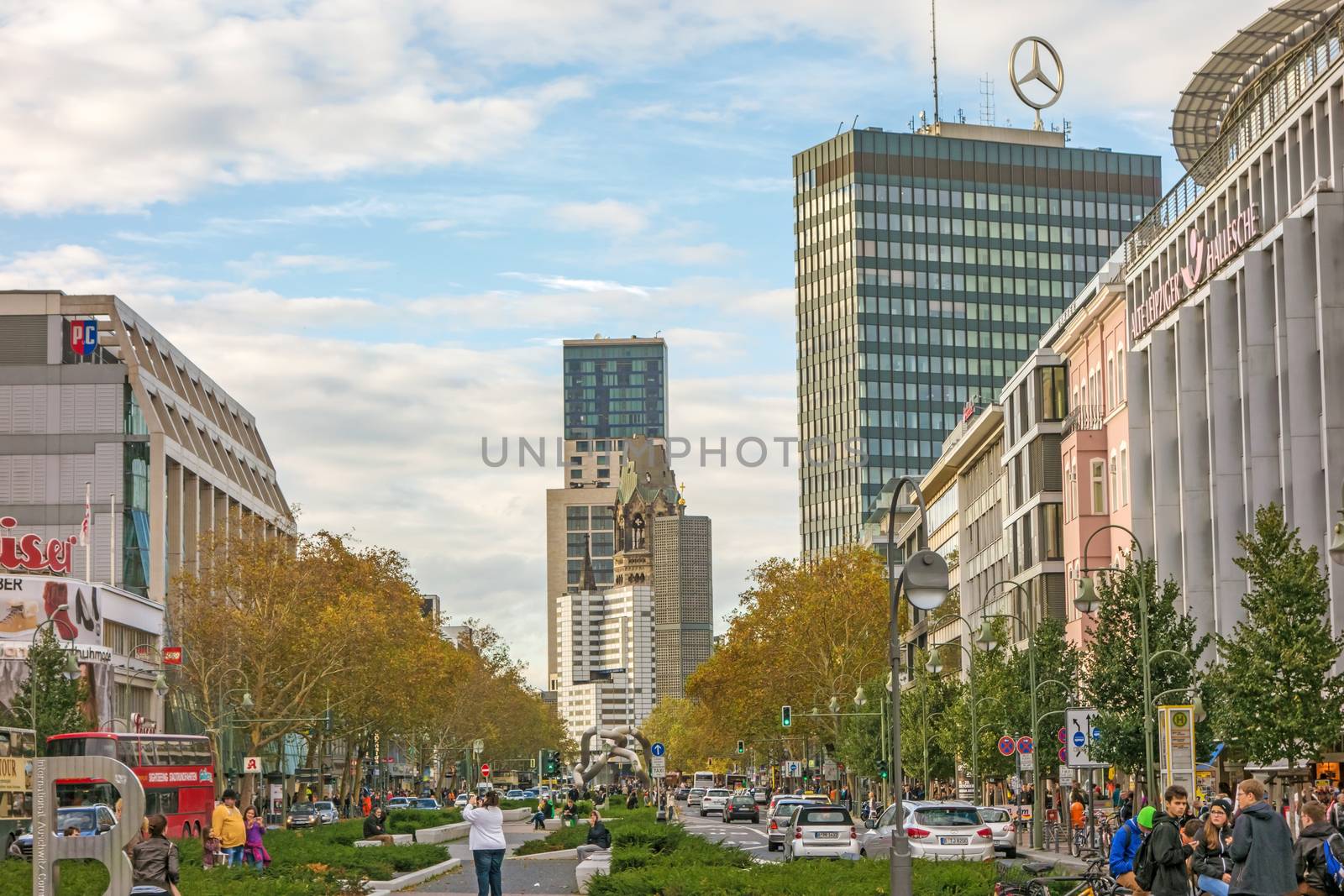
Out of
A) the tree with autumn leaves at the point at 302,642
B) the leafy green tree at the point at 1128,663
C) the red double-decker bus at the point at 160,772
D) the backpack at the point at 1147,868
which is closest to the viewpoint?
the backpack at the point at 1147,868

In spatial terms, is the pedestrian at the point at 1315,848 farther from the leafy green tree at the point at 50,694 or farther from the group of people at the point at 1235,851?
the leafy green tree at the point at 50,694

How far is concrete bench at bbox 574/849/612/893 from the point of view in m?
35.0

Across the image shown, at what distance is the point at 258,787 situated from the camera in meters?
119

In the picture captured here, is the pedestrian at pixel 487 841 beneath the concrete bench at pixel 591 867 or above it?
above

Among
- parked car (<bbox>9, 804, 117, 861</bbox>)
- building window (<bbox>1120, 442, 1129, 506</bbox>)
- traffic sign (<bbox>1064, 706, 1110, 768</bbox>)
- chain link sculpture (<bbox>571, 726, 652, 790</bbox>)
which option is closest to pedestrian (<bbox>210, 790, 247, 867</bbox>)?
parked car (<bbox>9, 804, 117, 861</bbox>)

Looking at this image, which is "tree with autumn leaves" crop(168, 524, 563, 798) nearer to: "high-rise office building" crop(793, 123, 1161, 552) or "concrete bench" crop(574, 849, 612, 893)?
"concrete bench" crop(574, 849, 612, 893)

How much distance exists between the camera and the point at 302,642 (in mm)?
84750

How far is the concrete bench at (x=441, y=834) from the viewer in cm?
5844

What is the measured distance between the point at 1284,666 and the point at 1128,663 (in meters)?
10.4

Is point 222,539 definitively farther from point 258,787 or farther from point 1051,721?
point 1051,721

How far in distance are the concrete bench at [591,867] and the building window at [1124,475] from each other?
39.7m

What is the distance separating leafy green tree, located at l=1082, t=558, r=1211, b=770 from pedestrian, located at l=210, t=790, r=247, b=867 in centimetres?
2628

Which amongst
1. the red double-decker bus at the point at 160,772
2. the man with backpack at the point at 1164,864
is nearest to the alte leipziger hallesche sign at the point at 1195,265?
the red double-decker bus at the point at 160,772

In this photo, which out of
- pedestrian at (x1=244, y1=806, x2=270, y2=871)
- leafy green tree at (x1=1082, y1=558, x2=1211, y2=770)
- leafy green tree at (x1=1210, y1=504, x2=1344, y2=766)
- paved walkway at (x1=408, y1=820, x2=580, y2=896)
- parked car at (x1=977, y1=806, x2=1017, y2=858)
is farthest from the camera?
leafy green tree at (x1=1082, y1=558, x2=1211, y2=770)
